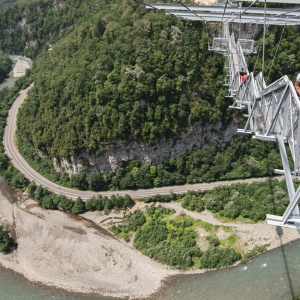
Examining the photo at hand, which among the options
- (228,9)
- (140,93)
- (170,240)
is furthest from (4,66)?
(170,240)

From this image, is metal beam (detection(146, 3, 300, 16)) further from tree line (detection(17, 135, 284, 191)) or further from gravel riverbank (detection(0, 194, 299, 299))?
gravel riverbank (detection(0, 194, 299, 299))

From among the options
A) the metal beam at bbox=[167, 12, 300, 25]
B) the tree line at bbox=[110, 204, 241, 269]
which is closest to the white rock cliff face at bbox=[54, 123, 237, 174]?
the tree line at bbox=[110, 204, 241, 269]

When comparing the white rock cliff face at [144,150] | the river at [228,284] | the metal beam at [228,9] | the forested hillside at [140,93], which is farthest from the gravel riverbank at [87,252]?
the metal beam at [228,9]

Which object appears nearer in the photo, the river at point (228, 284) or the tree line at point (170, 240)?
the river at point (228, 284)

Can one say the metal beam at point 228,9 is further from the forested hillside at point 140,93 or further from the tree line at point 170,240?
the tree line at point 170,240

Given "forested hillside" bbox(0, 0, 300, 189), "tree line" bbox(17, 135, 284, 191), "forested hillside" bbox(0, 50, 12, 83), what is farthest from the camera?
"forested hillside" bbox(0, 50, 12, 83)

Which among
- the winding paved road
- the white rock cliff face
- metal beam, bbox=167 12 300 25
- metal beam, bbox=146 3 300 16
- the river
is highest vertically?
metal beam, bbox=146 3 300 16
